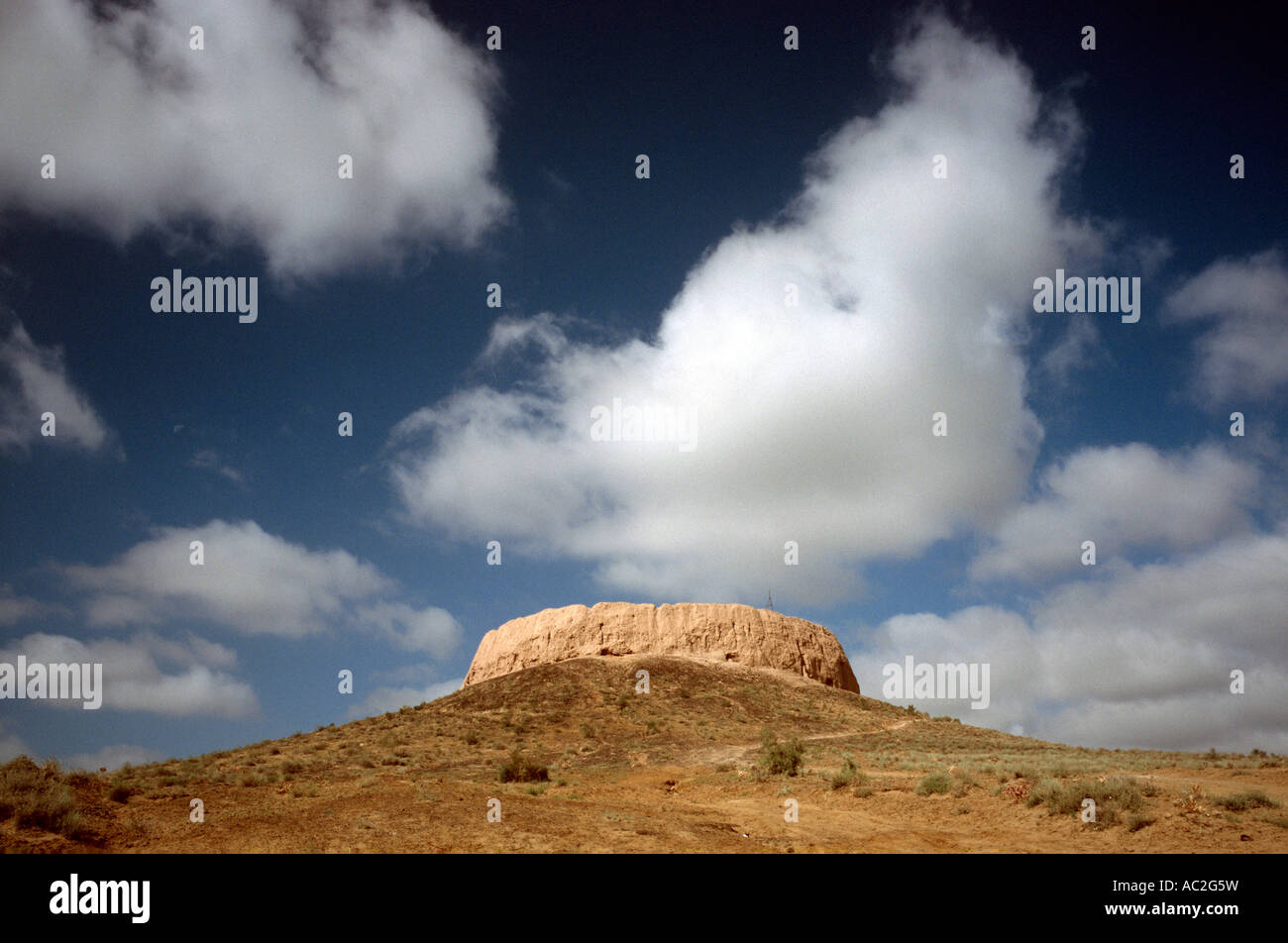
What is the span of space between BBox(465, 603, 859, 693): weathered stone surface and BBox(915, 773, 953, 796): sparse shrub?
49260 mm

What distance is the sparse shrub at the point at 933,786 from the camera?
56.7 ft

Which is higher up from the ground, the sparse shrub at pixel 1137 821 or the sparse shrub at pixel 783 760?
the sparse shrub at pixel 1137 821

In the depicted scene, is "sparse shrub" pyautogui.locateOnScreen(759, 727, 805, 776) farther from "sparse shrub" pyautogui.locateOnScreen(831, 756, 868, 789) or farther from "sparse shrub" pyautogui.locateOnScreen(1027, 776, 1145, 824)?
"sparse shrub" pyautogui.locateOnScreen(1027, 776, 1145, 824)

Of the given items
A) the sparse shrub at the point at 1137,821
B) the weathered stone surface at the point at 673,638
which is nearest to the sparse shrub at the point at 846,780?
the sparse shrub at the point at 1137,821

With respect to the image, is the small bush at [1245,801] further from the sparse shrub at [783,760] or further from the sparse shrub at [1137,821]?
the sparse shrub at [783,760]

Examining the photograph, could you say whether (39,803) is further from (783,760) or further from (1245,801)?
(1245,801)

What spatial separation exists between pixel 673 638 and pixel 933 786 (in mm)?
52540

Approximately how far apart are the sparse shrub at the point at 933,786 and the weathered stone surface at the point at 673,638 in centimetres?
4926

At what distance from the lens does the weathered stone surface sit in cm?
6819

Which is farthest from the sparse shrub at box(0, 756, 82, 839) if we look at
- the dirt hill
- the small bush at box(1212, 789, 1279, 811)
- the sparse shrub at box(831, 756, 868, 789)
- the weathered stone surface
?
the weathered stone surface

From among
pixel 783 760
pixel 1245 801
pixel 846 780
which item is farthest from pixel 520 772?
pixel 1245 801

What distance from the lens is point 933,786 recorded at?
17.4m
